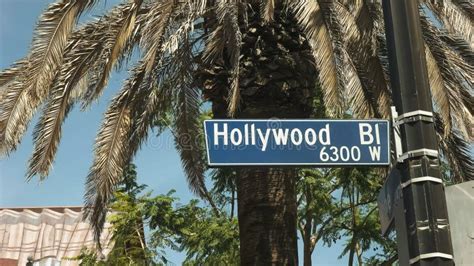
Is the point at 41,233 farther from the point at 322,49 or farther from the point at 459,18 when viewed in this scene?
the point at 322,49

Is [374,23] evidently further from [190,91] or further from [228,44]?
[190,91]

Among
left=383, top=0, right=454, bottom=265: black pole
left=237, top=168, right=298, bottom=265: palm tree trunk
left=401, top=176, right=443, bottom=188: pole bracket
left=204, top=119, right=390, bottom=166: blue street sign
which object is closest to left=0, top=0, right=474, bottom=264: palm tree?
left=237, top=168, right=298, bottom=265: palm tree trunk

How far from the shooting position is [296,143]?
5391 millimetres

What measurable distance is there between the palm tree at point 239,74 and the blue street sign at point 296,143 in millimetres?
3007

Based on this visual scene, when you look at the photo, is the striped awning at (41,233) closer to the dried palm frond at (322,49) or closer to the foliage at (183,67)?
the foliage at (183,67)

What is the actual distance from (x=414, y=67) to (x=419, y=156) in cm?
59

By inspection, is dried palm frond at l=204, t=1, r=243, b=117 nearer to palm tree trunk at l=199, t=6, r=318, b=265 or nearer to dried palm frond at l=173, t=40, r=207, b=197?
palm tree trunk at l=199, t=6, r=318, b=265

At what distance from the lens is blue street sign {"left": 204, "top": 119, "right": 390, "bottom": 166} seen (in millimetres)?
5402

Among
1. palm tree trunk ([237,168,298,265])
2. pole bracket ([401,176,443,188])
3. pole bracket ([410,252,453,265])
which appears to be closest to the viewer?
pole bracket ([410,252,453,265])

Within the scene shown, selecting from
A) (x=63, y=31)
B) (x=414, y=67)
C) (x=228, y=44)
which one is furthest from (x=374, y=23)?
(x=414, y=67)

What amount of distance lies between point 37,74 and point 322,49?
11.9 feet

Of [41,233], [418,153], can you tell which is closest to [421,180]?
[418,153]

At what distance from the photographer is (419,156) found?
4.62 meters

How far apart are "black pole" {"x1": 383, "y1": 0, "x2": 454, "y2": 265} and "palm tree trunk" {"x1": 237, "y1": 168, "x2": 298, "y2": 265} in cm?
435
